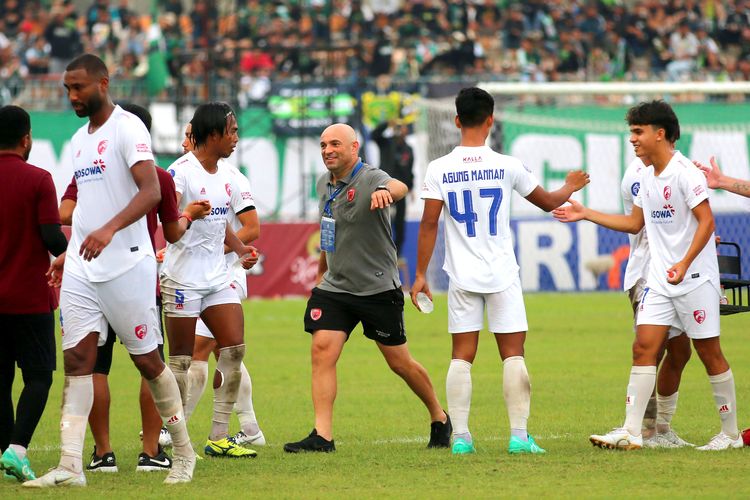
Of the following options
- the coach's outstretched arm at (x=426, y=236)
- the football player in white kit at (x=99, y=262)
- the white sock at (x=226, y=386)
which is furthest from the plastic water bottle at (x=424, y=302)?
the football player in white kit at (x=99, y=262)

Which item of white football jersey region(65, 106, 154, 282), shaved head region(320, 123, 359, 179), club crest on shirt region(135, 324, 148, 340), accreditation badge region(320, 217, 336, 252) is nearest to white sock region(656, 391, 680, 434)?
accreditation badge region(320, 217, 336, 252)

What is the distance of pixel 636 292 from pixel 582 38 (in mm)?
24448

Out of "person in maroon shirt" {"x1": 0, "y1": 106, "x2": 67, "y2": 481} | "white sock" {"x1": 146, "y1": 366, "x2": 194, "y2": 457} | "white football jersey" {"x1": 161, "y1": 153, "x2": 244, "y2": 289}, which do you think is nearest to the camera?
"white sock" {"x1": 146, "y1": 366, "x2": 194, "y2": 457}

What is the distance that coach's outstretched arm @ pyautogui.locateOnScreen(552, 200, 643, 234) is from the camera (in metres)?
8.27

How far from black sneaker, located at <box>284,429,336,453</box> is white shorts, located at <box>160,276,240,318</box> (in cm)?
106

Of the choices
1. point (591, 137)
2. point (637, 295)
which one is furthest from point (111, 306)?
point (591, 137)

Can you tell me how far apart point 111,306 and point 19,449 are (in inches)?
45.7

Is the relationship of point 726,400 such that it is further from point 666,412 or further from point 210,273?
point 210,273

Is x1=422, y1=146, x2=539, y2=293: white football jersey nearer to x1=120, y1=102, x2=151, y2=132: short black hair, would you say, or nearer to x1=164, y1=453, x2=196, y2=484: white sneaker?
x1=120, y1=102, x2=151, y2=132: short black hair

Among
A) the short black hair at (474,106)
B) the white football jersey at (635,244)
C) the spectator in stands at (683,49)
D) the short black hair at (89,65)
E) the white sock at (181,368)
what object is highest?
the spectator in stands at (683,49)

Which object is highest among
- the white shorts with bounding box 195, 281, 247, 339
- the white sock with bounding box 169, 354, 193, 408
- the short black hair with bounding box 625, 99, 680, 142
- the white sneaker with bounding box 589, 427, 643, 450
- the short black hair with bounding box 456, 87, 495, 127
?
the short black hair with bounding box 456, 87, 495, 127

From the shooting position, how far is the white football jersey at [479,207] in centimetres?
813

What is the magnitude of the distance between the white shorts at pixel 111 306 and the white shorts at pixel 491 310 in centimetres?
223

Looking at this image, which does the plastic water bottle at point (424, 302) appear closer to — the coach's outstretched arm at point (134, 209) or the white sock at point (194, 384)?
the white sock at point (194, 384)
